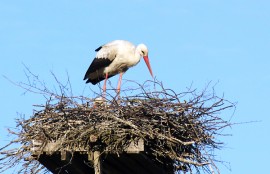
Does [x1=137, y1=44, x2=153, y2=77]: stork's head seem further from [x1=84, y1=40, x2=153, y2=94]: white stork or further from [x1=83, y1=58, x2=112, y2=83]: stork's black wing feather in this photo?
[x1=83, y1=58, x2=112, y2=83]: stork's black wing feather

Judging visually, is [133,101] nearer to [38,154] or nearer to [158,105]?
[158,105]

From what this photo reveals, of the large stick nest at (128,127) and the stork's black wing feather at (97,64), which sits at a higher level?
the stork's black wing feather at (97,64)

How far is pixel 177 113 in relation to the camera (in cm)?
869

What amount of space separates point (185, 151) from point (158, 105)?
0.59 meters

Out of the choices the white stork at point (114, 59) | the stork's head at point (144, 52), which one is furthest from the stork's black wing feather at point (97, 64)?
the stork's head at point (144, 52)

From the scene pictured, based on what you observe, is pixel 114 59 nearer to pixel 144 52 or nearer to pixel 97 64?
pixel 97 64

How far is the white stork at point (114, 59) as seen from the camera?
12055 mm

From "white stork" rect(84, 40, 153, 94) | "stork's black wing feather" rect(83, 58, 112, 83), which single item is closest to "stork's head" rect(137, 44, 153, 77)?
"white stork" rect(84, 40, 153, 94)

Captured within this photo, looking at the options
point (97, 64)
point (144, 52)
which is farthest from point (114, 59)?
point (144, 52)

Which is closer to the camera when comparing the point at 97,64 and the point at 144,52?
the point at 144,52

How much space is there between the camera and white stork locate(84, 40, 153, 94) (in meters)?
12.1

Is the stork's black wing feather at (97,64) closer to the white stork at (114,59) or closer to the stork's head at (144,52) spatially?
the white stork at (114,59)

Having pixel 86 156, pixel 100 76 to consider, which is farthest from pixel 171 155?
pixel 100 76

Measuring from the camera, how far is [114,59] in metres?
12.2
